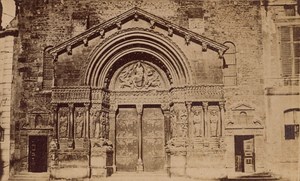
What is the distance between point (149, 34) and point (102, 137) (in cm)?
474

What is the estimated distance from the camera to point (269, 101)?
17.9 meters

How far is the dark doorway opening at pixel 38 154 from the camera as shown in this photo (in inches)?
715

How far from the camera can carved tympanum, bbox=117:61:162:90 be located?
1764 cm

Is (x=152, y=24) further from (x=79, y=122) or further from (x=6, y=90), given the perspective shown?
(x=6, y=90)

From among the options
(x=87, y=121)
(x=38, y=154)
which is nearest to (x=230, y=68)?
(x=87, y=121)

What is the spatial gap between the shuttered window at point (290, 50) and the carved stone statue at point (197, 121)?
15.6ft

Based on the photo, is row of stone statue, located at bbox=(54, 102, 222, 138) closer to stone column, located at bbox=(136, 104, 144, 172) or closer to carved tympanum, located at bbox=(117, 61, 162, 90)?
stone column, located at bbox=(136, 104, 144, 172)

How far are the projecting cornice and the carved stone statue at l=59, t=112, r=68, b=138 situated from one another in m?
2.49

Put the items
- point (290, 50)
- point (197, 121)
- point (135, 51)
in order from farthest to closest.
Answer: point (290, 50)
point (135, 51)
point (197, 121)

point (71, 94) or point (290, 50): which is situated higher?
point (290, 50)

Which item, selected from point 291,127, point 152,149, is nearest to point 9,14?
point 152,149

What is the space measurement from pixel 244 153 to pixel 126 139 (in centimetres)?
552

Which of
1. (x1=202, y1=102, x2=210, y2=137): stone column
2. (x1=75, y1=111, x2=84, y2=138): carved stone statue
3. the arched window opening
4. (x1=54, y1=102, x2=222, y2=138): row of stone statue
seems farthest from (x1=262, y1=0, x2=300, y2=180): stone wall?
(x1=75, y1=111, x2=84, y2=138): carved stone statue

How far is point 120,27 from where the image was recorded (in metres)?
16.6
